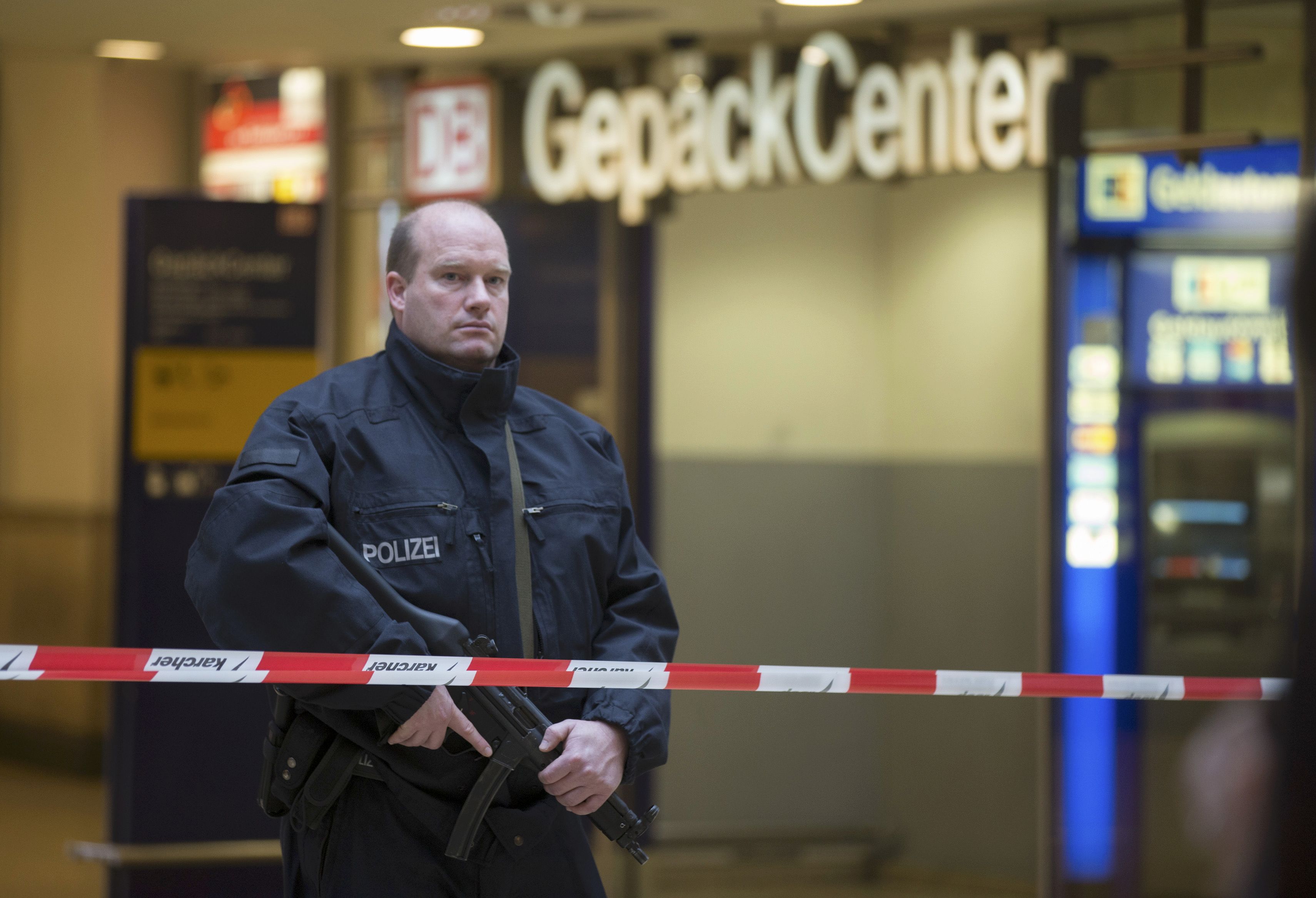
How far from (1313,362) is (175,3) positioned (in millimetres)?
3692

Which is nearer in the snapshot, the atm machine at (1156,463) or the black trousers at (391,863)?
the black trousers at (391,863)

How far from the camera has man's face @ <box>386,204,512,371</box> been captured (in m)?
2.26

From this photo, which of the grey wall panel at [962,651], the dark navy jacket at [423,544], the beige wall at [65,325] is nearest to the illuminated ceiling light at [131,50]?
the beige wall at [65,325]

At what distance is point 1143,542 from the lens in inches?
173

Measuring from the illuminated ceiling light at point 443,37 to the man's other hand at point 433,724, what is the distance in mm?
2867

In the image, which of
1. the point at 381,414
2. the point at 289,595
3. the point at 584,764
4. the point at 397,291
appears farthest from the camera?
the point at 397,291

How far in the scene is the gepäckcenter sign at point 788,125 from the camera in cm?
412

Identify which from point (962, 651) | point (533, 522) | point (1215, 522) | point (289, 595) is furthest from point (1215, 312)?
point (289, 595)

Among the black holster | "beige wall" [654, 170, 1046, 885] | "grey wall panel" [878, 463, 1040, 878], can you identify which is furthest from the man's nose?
"grey wall panel" [878, 463, 1040, 878]

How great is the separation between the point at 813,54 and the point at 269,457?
2745 mm

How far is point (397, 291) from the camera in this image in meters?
2.33

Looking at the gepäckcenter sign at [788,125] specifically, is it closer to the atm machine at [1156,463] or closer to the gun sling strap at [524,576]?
the atm machine at [1156,463]

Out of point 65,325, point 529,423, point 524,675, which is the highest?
point 65,325

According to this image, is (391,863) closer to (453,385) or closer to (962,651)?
(453,385)
